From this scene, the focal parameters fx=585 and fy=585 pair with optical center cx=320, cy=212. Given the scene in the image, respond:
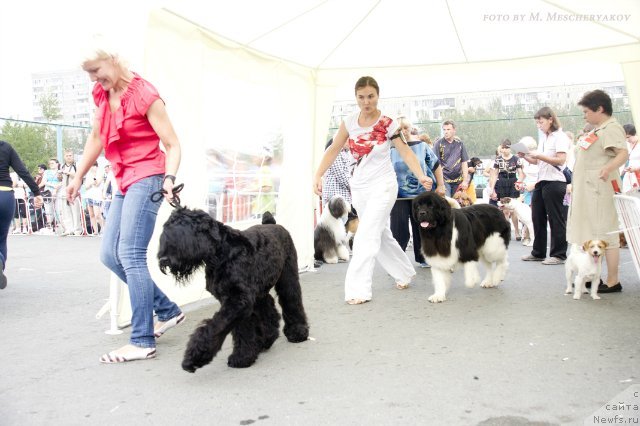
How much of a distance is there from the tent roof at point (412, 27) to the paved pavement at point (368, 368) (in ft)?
9.64

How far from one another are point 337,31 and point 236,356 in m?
4.54

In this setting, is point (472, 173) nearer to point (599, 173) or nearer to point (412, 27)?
point (412, 27)

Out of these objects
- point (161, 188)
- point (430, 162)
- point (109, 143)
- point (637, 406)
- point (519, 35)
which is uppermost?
point (519, 35)

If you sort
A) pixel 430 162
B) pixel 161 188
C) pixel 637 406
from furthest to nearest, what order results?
pixel 430 162 → pixel 161 188 → pixel 637 406

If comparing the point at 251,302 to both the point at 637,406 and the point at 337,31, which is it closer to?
the point at 637,406

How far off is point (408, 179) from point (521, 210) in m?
4.07

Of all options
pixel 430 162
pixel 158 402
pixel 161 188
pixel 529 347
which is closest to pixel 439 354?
pixel 529 347

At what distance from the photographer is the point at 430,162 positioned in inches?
304

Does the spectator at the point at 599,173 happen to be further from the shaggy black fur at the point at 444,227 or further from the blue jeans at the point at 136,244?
the blue jeans at the point at 136,244

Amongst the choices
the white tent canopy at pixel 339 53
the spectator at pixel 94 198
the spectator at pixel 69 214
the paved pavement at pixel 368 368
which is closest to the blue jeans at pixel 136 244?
the paved pavement at pixel 368 368

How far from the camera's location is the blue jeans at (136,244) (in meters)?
4.05

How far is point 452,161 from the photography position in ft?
30.1

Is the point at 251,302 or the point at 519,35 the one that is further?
the point at 519,35

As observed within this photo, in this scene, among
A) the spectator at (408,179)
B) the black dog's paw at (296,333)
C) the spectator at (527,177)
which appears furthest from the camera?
the spectator at (527,177)
